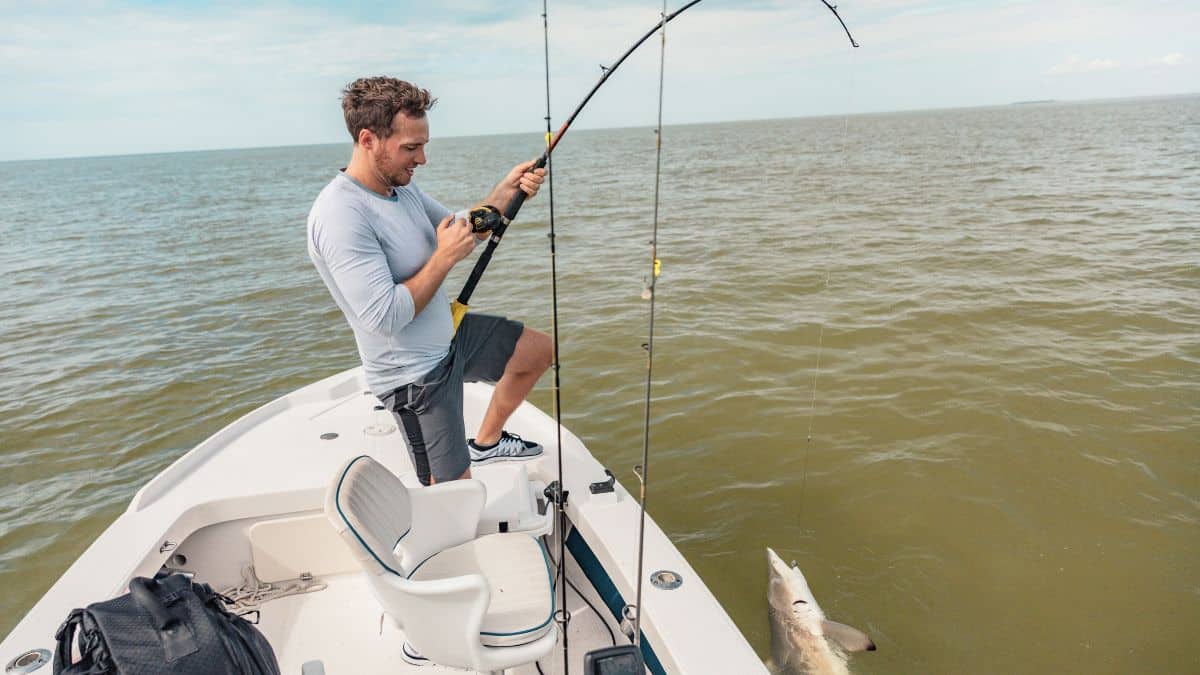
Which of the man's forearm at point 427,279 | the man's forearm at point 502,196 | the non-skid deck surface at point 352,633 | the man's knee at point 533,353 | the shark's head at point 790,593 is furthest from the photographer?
the shark's head at point 790,593

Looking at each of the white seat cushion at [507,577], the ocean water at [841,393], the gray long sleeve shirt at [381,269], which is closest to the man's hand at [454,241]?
the gray long sleeve shirt at [381,269]

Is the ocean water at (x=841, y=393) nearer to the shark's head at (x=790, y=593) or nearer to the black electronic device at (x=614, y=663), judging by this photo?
the shark's head at (x=790, y=593)

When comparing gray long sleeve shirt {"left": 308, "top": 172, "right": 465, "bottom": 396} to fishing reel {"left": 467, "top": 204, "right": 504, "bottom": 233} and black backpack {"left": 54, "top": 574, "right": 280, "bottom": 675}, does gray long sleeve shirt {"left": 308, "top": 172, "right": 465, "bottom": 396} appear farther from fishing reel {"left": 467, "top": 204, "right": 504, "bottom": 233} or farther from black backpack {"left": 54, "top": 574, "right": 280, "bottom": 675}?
black backpack {"left": 54, "top": 574, "right": 280, "bottom": 675}

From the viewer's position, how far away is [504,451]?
3.20 m

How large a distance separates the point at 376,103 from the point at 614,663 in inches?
68.0

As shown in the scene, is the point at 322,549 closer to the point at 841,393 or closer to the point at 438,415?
the point at 438,415

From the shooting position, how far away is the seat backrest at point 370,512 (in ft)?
6.22

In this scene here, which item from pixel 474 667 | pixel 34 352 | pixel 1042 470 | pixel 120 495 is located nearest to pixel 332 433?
pixel 474 667

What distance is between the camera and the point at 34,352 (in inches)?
345

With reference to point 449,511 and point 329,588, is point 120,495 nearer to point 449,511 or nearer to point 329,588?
point 329,588

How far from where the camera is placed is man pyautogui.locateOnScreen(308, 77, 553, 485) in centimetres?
224

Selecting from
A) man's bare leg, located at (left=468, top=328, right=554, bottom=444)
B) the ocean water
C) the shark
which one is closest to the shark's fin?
the shark

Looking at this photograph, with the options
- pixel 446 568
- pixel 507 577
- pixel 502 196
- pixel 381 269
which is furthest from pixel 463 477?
pixel 502 196

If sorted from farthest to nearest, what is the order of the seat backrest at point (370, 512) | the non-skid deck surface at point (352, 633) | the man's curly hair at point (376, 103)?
the non-skid deck surface at point (352, 633)
the man's curly hair at point (376, 103)
the seat backrest at point (370, 512)
